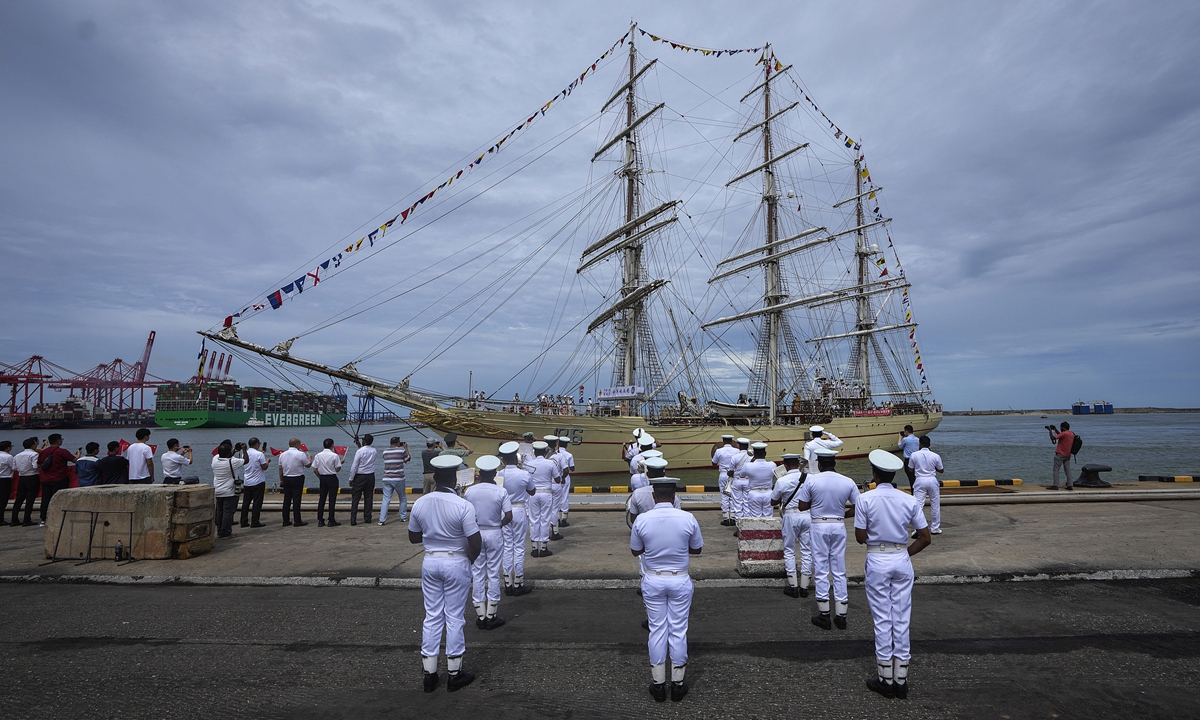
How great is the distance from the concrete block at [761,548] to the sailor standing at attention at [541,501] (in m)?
3.38

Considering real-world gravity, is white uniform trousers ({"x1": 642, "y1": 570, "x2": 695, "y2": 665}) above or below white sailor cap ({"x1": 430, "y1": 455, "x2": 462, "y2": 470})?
below

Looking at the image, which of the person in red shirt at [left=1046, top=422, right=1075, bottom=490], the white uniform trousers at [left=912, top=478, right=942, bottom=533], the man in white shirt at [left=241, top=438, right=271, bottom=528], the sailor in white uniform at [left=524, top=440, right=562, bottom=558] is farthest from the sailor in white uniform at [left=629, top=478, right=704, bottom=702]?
the person in red shirt at [left=1046, top=422, right=1075, bottom=490]

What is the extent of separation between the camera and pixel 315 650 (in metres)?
5.41

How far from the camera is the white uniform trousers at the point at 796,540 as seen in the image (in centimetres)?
681

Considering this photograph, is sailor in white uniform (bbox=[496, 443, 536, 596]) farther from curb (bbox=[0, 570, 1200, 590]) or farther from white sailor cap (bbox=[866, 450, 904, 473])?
white sailor cap (bbox=[866, 450, 904, 473])

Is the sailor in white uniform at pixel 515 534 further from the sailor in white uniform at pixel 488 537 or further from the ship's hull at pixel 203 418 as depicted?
the ship's hull at pixel 203 418

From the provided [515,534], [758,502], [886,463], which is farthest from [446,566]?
[758,502]

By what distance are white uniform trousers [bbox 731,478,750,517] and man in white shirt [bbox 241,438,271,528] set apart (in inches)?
374

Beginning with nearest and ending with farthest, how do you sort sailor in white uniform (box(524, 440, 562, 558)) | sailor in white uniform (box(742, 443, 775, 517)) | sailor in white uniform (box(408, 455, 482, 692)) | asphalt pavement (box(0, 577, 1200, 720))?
1. asphalt pavement (box(0, 577, 1200, 720))
2. sailor in white uniform (box(408, 455, 482, 692))
3. sailor in white uniform (box(742, 443, 775, 517))
4. sailor in white uniform (box(524, 440, 562, 558))

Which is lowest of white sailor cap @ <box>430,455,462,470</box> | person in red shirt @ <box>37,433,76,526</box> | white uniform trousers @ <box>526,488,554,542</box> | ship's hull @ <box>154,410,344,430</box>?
ship's hull @ <box>154,410,344,430</box>

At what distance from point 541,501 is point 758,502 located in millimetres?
3759

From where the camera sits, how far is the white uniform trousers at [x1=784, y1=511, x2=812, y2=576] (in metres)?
6.81

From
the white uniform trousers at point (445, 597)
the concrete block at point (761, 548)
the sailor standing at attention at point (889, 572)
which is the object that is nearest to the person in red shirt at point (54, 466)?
the white uniform trousers at point (445, 597)

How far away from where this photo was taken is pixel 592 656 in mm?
5242
